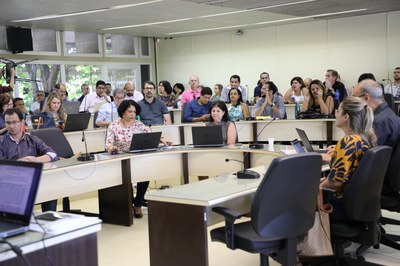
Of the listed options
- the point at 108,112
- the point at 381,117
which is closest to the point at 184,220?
the point at 381,117

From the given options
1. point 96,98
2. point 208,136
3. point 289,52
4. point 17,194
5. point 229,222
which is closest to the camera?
point 17,194

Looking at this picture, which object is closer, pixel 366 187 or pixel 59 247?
pixel 59 247

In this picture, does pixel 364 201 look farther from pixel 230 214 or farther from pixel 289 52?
pixel 289 52

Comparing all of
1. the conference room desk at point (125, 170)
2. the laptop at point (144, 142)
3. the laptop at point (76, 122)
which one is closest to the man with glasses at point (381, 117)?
the conference room desk at point (125, 170)

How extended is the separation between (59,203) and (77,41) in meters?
7.13

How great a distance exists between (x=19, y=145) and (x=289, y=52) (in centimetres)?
934

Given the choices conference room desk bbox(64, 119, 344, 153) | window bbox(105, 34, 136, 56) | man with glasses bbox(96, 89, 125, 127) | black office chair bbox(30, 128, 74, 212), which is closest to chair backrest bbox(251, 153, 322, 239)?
black office chair bbox(30, 128, 74, 212)

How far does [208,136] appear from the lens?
520 centimetres

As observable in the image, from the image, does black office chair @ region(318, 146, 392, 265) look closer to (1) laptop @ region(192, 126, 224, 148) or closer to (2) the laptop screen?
(2) the laptop screen

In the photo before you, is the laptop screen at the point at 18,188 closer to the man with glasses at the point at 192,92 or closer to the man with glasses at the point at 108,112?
the man with glasses at the point at 108,112

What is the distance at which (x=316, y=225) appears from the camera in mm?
3121

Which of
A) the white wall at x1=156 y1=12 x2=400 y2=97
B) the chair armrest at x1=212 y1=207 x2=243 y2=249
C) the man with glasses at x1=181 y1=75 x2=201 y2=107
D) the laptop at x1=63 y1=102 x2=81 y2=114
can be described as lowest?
the chair armrest at x1=212 y1=207 x2=243 y2=249

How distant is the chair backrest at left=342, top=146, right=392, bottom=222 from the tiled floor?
781mm

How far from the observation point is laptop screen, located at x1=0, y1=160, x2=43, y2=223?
6.75 feet
